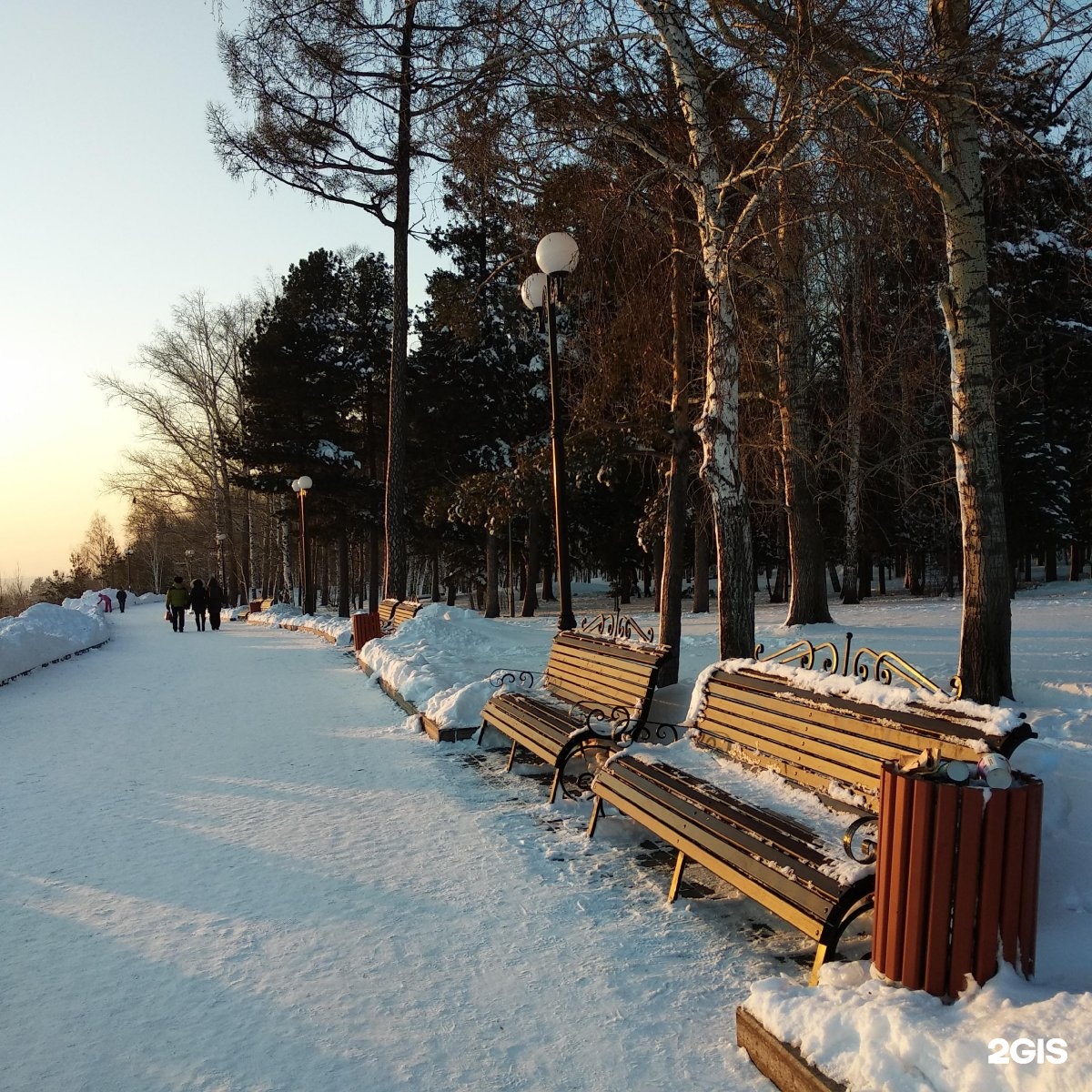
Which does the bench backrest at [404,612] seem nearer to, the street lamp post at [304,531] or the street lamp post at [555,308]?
the street lamp post at [555,308]

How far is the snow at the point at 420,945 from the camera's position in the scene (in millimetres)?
2516

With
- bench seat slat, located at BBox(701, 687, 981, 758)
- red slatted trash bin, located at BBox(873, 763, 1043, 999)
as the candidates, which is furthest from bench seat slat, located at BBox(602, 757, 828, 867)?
red slatted trash bin, located at BBox(873, 763, 1043, 999)

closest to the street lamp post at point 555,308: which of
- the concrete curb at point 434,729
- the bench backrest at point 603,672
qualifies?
the bench backrest at point 603,672

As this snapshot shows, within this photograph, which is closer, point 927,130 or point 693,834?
point 693,834

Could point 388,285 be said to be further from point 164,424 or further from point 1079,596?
point 1079,596

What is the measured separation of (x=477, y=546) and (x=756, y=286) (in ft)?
Answer: 69.4

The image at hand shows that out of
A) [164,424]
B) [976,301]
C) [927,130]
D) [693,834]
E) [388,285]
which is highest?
[388,285]

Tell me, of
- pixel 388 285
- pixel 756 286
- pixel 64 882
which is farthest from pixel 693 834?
pixel 388 285

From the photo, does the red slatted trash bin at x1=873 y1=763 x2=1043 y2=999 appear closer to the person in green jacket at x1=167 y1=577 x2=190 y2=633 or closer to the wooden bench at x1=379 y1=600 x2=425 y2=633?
the wooden bench at x1=379 y1=600 x2=425 y2=633

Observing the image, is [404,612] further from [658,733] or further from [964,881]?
[964,881]

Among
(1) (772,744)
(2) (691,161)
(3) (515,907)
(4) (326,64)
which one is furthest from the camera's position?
(4) (326,64)

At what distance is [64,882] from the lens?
14.1 feet
